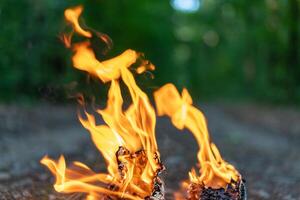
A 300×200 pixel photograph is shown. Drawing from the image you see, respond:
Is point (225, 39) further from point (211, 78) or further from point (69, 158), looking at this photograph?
point (69, 158)

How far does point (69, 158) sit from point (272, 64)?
26366 millimetres

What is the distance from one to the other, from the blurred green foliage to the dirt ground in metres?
1.51

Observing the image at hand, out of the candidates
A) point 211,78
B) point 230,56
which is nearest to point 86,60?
point 230,56

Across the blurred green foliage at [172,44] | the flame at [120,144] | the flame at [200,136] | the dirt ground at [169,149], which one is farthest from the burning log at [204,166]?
the blurred green foliage at [172,44]

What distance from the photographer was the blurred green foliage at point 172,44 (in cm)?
2320

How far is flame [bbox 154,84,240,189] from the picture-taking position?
5.69 meters

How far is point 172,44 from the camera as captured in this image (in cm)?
4238

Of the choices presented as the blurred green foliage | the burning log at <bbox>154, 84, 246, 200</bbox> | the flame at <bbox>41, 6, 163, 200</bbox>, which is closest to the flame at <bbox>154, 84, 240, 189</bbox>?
the burning log at <bbox>154, 84, 246, 200</bbox>

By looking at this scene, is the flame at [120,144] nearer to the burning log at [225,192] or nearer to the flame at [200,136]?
the flame at [200,136]

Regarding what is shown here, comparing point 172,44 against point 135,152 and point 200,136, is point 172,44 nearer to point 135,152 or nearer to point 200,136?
point 200,136

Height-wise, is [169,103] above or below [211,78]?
below

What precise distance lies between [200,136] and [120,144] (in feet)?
2.95

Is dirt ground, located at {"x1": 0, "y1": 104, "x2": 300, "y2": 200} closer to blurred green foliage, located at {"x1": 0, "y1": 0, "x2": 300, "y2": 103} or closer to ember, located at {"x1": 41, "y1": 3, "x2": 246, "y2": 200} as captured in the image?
ember, located at {"x1": 41, "y1": 3, "x2": 246, "y2": 200}

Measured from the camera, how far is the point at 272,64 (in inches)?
1414
